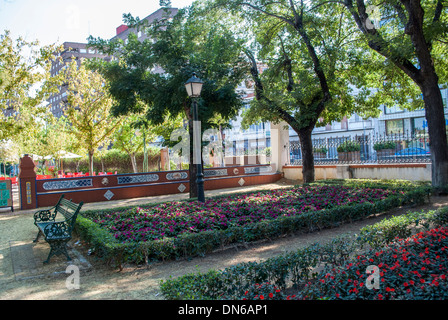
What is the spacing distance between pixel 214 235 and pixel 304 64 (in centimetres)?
1125

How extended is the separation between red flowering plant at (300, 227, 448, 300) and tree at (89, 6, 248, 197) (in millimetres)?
9228

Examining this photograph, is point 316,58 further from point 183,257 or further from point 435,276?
point 435,276

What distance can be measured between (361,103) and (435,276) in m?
13.3

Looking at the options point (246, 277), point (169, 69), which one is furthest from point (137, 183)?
point (246, 277)

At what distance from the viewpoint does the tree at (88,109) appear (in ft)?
68.6

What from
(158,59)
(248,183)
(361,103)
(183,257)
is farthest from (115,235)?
(248,183)

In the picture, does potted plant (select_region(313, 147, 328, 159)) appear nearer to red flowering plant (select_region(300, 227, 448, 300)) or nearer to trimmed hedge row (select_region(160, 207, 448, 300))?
trimmed hedge row (select_region(160, 207, 448, 300))

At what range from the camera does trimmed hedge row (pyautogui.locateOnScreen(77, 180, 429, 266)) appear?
19.9ft

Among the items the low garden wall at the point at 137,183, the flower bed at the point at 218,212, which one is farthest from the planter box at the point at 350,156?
the flower bed at the point at 218,212

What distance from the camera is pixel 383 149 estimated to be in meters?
16.6

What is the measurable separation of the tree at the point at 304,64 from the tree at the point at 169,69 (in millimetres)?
2285

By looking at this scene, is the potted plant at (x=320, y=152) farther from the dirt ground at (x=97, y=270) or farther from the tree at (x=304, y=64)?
the dirt ground at (x=97, y=270)

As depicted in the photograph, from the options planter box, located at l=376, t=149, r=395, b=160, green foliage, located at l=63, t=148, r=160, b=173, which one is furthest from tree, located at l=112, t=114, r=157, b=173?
planter box, located at l=376, t=149, r=395, b=160

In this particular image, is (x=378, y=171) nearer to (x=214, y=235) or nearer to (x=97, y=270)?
(x=214, y=235)
